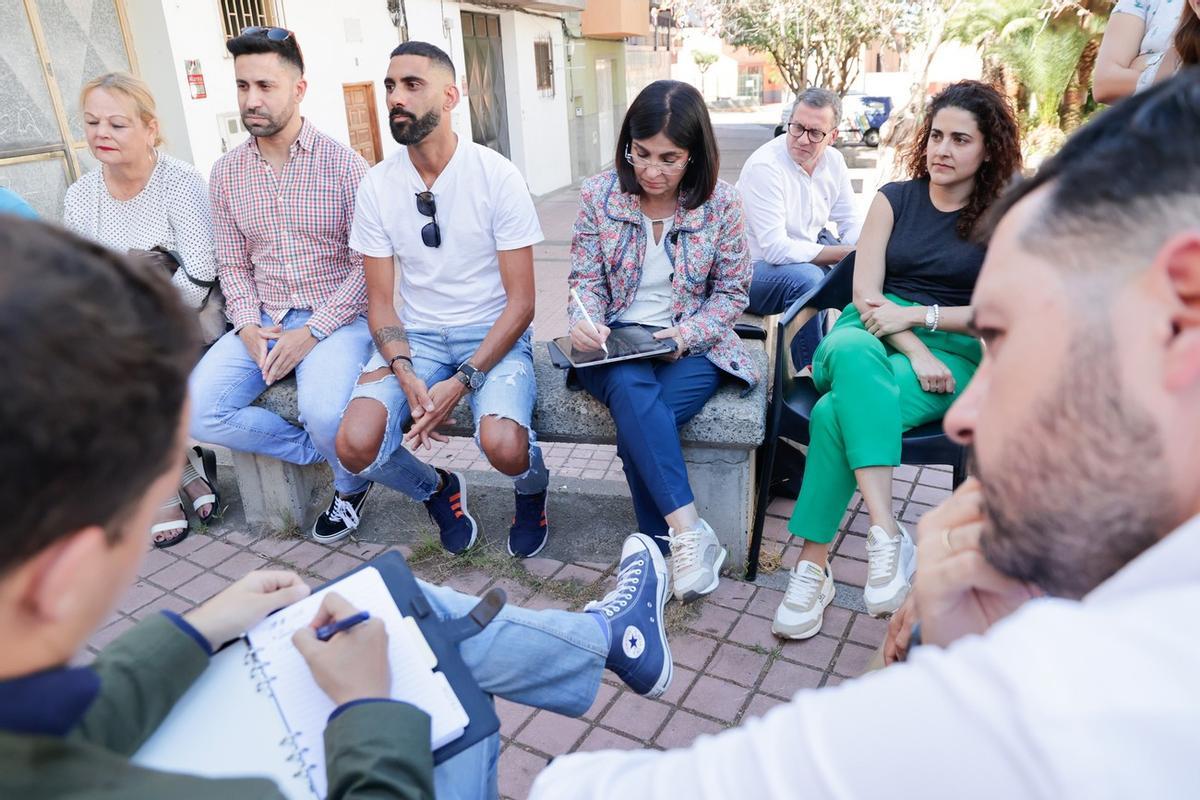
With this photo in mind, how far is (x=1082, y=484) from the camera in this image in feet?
2.59

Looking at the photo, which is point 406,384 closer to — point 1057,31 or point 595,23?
point 1057,31

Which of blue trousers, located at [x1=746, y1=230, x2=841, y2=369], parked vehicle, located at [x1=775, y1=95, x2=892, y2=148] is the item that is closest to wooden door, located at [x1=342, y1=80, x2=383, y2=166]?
blue trousers, located at [x1=746, y1=230, x2=841, y2=369]

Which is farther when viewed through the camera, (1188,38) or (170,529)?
(170,529)

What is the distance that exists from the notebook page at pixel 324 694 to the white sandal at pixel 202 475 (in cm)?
219

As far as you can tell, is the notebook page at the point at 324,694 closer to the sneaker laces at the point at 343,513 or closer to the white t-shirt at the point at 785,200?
the sneaker laces at the point at 343,513

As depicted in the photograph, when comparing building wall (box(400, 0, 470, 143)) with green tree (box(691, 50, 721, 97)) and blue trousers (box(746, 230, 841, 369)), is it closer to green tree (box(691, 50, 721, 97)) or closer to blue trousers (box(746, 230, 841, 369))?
blue trousers (box(746, 230, 841, 369))

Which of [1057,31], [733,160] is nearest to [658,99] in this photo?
[1057,31]

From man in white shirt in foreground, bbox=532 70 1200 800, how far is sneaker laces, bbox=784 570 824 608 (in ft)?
5.65

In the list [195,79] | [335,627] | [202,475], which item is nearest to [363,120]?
[195,79]

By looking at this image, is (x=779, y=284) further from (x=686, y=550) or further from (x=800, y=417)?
(x=686, y=550)

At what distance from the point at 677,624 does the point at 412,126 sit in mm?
2043

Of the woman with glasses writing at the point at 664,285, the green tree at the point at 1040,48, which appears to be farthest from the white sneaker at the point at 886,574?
the green tree at the point at 1040,48

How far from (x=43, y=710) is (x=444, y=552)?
239cm

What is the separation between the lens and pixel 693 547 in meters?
2.65
